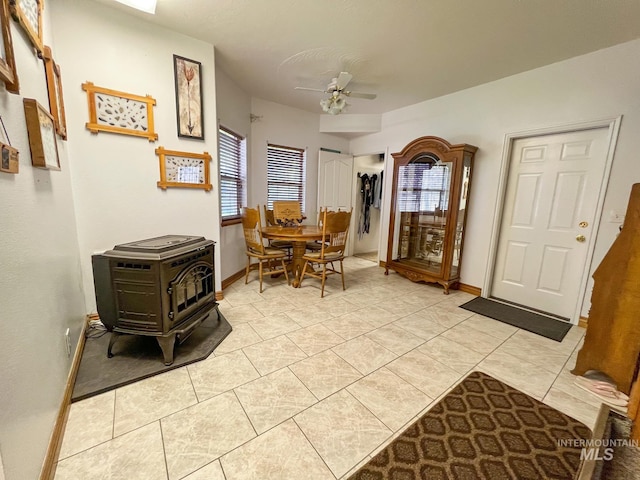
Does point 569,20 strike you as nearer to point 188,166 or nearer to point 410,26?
point 410,26

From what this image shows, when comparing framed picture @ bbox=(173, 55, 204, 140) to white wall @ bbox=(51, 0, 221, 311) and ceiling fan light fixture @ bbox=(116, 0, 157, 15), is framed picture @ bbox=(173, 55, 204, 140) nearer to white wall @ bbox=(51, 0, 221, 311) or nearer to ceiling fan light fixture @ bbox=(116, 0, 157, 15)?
white wall @ bbox=(51, 0, 221, 311)

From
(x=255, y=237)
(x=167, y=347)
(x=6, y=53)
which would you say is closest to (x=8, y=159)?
A: (x=6, y=53)

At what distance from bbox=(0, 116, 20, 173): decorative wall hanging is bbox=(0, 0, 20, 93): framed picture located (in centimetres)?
19

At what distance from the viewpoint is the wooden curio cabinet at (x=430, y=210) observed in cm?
334

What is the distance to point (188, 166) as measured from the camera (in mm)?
2629

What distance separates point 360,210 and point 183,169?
12.4 feet

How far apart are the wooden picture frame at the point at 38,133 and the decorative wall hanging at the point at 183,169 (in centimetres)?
95

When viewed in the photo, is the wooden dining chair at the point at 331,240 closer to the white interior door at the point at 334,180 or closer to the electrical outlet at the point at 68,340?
the white interior door at the point at 334,180

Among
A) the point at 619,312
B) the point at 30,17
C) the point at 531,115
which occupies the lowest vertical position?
the point at 619,312

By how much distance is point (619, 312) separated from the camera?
1.73 metres

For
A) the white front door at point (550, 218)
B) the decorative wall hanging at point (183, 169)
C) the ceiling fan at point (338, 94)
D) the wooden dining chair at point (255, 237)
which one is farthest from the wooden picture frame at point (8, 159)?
the white front door at point (550, 218)

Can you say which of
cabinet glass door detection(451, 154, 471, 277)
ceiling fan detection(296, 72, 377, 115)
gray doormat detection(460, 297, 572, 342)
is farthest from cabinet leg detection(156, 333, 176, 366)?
cabinet glass door detection(451, 154, 471, 277)

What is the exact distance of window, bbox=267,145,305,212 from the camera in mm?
4375

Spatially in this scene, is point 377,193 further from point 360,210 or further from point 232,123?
point 232,123
